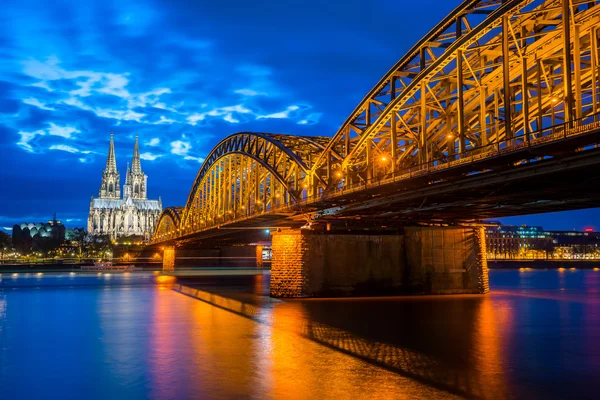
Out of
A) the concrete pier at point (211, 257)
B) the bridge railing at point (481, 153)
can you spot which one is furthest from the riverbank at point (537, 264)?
the bridge railing at point (481, 153)

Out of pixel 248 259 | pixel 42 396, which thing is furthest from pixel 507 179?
pixel 248 259

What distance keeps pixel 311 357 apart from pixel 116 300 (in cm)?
3089

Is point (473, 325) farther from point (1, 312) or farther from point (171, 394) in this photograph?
point (1, 312)

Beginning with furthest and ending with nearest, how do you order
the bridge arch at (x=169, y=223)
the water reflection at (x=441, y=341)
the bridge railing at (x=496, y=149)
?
the bridge arch at (x=169, y=223)
the bridge railing at (x=496, y=149)
the water reflection at (x=441, y=341)

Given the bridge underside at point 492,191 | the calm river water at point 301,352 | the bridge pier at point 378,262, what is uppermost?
the bridge underside at point 492,191

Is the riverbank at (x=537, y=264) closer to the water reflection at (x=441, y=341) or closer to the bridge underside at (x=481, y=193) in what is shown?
the bridge underside at (x=481, y=193)

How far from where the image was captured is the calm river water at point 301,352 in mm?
16109

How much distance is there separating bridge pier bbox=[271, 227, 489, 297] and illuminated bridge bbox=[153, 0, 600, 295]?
109mm

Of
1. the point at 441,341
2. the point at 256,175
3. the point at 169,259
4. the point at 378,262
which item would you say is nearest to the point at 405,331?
the point at 441,341

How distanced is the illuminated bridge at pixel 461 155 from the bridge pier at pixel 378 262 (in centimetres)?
11

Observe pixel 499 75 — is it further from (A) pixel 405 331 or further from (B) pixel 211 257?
(B) pixel 211 257

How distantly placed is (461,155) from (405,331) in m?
10.1

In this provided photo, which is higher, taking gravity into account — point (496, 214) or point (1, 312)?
point (496, 214)

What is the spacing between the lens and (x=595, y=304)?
1769 inches
